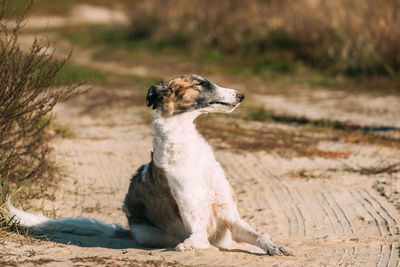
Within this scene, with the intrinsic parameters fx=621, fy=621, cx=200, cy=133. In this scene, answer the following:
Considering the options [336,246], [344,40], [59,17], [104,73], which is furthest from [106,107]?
[59,17]

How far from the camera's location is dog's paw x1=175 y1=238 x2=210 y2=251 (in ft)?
17.1

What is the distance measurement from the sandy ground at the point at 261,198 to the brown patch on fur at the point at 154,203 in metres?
0.29

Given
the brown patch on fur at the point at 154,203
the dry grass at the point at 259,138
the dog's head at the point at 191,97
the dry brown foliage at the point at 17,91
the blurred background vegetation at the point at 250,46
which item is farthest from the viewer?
the blurred background vegetation at the point at 250,46

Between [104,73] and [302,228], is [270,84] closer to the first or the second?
[104,73]

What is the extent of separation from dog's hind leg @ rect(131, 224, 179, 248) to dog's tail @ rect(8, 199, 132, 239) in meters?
0.41

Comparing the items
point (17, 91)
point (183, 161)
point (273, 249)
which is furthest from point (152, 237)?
point (17, 91)

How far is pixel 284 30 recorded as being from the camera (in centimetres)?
1764

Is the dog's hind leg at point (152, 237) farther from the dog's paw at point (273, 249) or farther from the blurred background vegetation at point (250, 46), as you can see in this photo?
the blurred background vegetation at point (250, 46)

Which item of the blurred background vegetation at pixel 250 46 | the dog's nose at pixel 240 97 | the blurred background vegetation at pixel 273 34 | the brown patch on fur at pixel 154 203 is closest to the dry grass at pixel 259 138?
the blurred background vegetation at pixel 250 46

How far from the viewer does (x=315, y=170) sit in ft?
27.1

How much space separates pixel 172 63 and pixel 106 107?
20.4ft

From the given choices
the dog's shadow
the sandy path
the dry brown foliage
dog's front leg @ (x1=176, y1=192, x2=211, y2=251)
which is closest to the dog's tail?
the dog's shadow

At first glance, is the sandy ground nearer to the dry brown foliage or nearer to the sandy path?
the sandy path

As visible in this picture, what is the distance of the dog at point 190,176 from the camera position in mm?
5289
